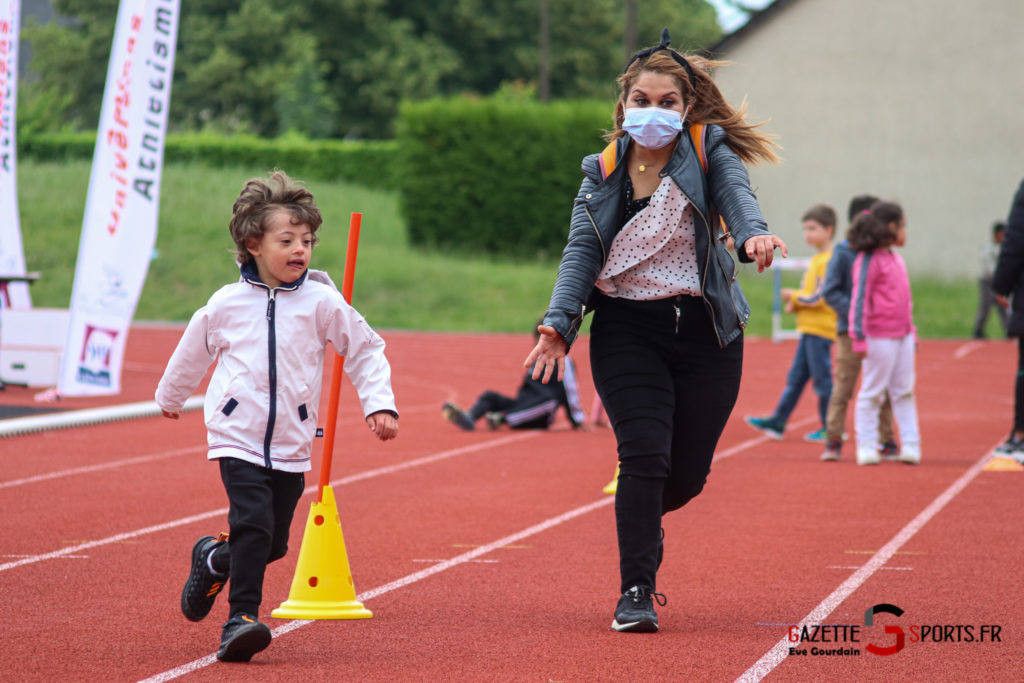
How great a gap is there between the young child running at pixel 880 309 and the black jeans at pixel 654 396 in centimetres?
526

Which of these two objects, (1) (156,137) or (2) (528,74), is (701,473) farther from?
Result: (2) (528,74)

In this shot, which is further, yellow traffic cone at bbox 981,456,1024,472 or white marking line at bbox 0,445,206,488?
yellow traffic cone at bbox 981,456,1024,472

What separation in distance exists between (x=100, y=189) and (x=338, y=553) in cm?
918

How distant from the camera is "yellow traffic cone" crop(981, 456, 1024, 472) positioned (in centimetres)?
988

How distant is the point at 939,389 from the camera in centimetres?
1747

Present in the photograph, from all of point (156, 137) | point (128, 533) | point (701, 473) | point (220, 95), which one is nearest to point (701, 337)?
point (701, 473)

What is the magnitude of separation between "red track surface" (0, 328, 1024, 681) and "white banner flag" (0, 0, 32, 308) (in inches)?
139

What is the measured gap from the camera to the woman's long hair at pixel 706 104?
5.18 m

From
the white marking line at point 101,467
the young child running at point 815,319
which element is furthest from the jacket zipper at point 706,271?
the young child running at point 815,319

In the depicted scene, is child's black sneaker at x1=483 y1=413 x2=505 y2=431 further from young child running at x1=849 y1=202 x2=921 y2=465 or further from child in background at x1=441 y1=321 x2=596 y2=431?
young child running at x1=849 y1=202 x2=921 y2=465

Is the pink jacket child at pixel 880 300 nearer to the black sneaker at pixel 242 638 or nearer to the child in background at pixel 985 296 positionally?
the black sneaker at pixel 242 638

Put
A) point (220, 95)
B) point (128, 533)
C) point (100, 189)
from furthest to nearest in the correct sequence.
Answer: point (220, 95) → point (100, 189) → point (128, 533)

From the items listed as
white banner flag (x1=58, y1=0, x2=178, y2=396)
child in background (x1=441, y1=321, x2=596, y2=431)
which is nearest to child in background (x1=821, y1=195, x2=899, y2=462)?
child in background (x1=441, y1=321, x2=596, y2=431)

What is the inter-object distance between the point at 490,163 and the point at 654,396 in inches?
1118
